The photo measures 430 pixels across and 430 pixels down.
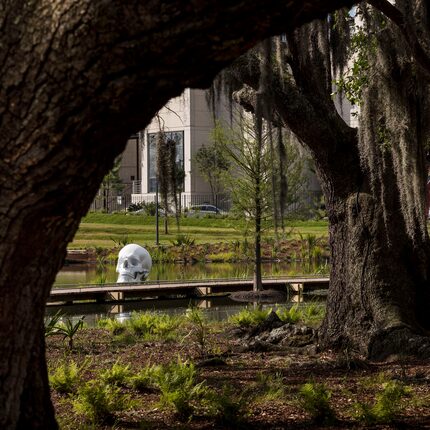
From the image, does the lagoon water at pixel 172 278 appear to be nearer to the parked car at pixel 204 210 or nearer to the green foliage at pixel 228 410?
the green foliage at pixel 228 410

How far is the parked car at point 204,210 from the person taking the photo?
46.6 meters

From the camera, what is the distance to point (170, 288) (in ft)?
63.2

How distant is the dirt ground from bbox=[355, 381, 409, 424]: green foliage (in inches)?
1.8

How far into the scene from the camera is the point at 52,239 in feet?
11.2

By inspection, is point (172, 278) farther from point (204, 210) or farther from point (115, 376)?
point (204, 210)

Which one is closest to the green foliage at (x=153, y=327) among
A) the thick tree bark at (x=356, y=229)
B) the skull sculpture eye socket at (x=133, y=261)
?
the thick tree bark at (x=356, y=229)

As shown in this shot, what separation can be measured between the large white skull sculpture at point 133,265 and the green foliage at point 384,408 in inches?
590

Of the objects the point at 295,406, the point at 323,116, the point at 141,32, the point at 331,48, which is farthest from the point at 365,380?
the point at 141,32

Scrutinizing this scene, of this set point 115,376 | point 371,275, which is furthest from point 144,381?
point 371,275

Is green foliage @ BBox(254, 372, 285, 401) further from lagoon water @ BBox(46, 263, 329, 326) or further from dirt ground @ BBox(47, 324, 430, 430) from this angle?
lagoon water @ BBox(46, 263, 329, 326)

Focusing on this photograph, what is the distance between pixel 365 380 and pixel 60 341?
4.99m

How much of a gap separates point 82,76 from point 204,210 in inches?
1836

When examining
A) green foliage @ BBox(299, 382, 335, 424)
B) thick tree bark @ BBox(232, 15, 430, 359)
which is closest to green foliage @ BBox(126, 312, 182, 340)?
thick tree bark @ BBox(232, 15, 430, 359)

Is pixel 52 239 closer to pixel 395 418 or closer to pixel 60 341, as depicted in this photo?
pixel 395 418
